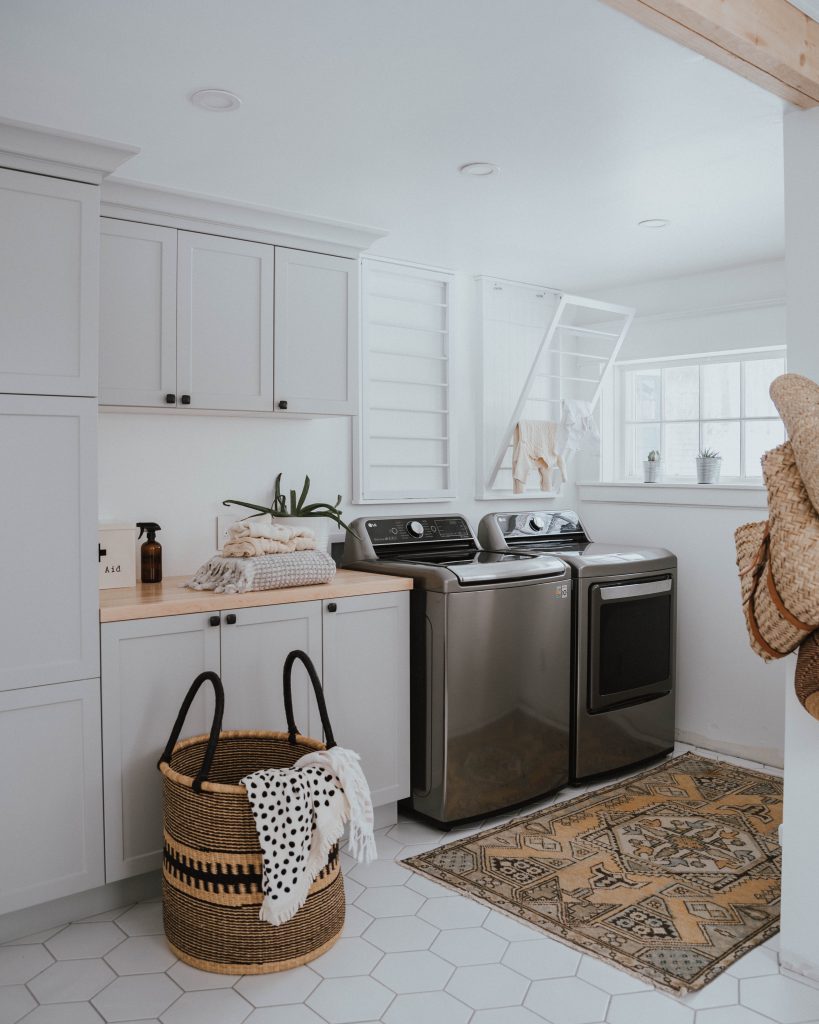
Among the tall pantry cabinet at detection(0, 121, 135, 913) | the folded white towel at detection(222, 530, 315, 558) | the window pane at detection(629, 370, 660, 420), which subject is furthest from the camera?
the window pane at detection(629, 370, 660, 420)

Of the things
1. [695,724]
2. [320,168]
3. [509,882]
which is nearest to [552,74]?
[320,168]

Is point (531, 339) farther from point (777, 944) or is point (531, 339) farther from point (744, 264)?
point (777, 944)

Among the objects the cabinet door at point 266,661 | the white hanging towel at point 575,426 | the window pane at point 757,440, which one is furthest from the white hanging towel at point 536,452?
the cabinet door at point 266,661

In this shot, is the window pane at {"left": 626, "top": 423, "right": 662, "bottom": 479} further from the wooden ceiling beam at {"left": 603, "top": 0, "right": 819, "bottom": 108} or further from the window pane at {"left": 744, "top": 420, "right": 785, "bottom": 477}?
the wooden ceiling beam at {"left": 603, "top": 0, "right": 819, "bottom": 108}

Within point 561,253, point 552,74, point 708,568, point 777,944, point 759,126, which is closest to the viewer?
point 552,74

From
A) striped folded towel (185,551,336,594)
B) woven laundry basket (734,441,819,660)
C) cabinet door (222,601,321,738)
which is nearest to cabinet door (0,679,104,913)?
cabinet door (222,601,321,738)

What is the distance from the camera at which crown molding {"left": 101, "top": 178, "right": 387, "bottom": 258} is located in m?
2.78

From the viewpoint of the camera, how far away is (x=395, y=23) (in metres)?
1.97

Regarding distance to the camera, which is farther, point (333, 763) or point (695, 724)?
point (695, 724)

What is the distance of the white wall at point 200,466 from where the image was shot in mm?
3158

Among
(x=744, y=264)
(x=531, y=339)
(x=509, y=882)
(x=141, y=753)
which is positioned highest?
(x=744, y=264)

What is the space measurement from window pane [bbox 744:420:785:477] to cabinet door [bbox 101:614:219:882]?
2.81 meters

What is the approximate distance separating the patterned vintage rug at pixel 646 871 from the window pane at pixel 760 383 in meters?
1.73

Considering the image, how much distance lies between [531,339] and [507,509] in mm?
913
